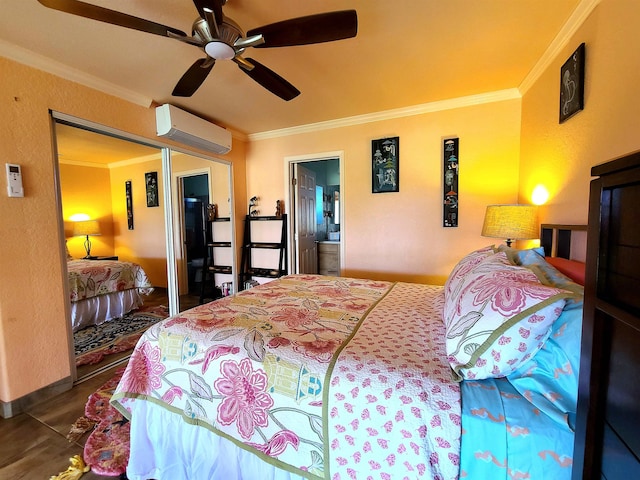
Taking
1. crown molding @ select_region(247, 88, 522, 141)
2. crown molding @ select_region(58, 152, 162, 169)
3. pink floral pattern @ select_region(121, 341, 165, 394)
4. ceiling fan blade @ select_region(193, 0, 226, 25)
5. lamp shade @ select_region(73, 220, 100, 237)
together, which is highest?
crown molding @ select_region(247, 88, 522, 141)

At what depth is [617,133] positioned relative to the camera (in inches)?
50.2

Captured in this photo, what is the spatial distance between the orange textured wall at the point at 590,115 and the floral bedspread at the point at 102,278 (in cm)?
366

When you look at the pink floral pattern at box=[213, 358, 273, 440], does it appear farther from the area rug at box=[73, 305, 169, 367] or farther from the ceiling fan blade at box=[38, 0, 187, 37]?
the area rug at box=[73, 305, 169, 367]

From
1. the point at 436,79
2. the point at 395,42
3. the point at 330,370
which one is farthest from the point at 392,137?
the point at 330,370

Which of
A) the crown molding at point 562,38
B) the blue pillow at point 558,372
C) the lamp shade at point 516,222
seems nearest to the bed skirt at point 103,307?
the blue pillow at point 558,372

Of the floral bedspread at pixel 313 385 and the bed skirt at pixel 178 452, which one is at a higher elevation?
the floral bedspread at pixel 313 385

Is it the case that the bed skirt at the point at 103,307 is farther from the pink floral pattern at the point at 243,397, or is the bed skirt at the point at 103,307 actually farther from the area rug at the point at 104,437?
the pink floral pattern at the point at 243,397

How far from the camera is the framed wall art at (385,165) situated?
307cm

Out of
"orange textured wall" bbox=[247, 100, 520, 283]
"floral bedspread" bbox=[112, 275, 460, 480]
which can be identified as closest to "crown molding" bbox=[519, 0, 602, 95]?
"orange textured wall" bbox=[247, 100, 520, 283]

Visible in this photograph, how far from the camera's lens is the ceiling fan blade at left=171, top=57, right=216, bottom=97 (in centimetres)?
161

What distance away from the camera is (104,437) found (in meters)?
1.55

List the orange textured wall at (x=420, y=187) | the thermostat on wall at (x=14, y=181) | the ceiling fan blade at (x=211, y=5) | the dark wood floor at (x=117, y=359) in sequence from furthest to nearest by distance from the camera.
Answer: the orange textured wall at (x=420, y=187)
the dark wood floor at (x=117, y=359)
the thermostat on wall at (x=14, y=181)
the ceiling fan blade at (x=211, y=5)

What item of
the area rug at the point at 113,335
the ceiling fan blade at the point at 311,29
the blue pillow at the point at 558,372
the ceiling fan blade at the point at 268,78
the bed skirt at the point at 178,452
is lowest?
the area rug at the point at 113,335

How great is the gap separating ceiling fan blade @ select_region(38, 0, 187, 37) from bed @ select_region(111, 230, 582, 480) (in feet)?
4.79
